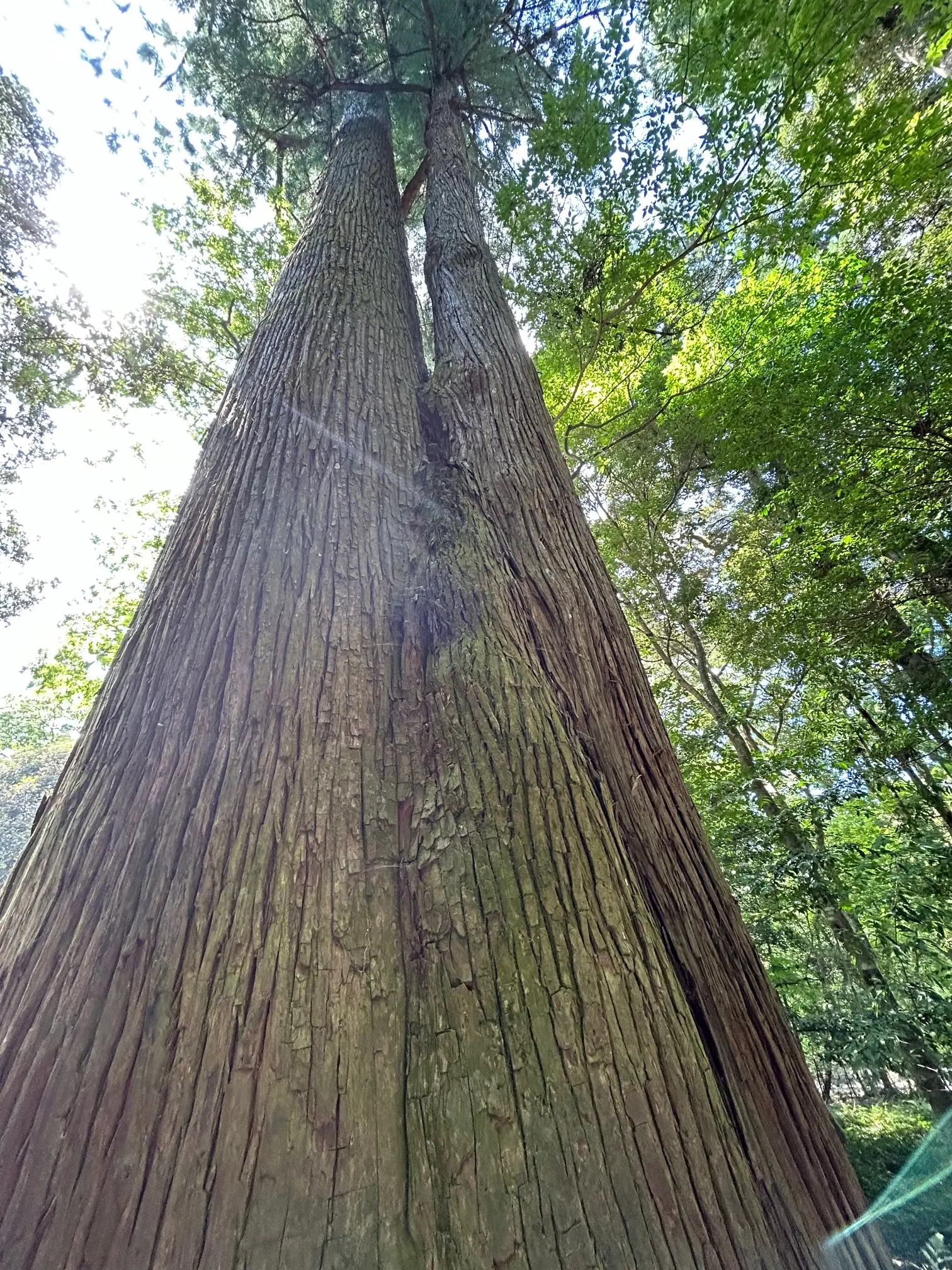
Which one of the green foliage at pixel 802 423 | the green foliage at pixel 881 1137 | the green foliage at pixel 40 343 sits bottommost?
the green foliage at pixel 881 1137

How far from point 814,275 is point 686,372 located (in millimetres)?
1361

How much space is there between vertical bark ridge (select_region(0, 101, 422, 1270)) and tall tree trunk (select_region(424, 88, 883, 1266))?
26 cm

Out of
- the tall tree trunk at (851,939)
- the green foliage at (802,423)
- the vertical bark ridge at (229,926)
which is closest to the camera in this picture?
the vertical bark ridge at (229,926)

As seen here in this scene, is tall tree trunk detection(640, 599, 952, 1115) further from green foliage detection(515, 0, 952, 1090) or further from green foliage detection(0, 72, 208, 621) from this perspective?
green foliage detection(0, 72, 208, 621)

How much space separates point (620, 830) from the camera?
3.59ft

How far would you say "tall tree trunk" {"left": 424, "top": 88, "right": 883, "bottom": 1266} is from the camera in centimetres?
75

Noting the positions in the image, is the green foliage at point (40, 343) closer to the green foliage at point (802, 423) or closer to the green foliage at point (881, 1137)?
the green foliage at point (802, 423)

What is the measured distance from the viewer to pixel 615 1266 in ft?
2.10

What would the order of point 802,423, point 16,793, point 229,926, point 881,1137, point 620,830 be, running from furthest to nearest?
1. point 16,793
2. point 881,1137
3. point 802,423
4. point 620,830
5. point 229,926

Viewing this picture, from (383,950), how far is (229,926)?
0.26 metres

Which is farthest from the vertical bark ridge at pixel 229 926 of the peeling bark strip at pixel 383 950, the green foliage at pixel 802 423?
the green foliage at pixel 802 423

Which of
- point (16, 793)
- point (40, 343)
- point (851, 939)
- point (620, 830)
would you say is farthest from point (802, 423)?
point (16, 793)

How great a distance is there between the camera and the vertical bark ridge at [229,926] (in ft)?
2.27

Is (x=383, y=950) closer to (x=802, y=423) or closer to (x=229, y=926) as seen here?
(x=229, y=926)
